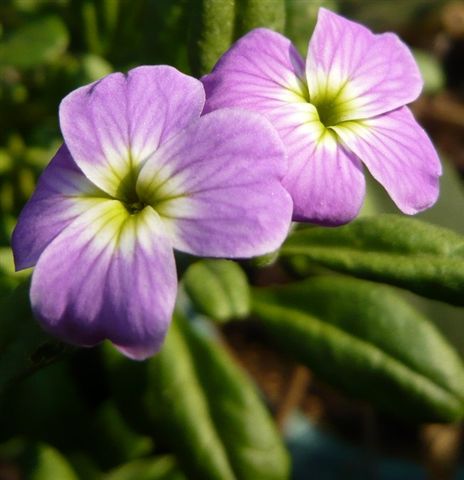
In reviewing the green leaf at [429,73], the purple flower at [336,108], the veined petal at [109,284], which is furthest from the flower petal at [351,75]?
the green leaf at [429,73]

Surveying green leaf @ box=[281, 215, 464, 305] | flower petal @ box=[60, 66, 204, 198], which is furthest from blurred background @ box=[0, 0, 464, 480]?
green leaf @ box=[281, 215, 464, 305]

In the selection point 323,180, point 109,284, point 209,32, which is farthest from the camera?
point 209,32

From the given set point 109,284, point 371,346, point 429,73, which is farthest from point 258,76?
point 429,73

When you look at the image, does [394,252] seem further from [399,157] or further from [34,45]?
[34,45]

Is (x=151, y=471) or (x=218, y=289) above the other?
(x=218, y=289)

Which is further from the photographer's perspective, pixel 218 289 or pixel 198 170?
pixel 218 289

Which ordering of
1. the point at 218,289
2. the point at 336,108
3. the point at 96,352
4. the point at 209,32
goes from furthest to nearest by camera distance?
the point at 96,352 → the point at 218,289 → the point at 209,32 → the point at 336,108
